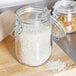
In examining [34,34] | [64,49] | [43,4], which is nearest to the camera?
[34,34]

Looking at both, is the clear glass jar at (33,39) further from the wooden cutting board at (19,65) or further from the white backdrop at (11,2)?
the white backdrop at (11,2)

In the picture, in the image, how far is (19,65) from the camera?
620 millimetres

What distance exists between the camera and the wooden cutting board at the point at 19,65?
23.2 inches

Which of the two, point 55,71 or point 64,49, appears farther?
point 64,49

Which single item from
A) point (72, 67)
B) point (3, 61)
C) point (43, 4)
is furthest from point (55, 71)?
point (43, 4)

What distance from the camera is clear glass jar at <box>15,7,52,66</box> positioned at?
583 mm

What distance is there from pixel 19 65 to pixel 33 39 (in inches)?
3.7

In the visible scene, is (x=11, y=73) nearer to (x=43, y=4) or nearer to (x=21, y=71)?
(x=21, y=71)

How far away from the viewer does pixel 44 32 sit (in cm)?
59

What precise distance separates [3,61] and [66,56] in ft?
0.61

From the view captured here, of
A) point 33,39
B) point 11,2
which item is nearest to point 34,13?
point 33,39

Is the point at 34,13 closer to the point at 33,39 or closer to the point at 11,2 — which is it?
the point at 33,39

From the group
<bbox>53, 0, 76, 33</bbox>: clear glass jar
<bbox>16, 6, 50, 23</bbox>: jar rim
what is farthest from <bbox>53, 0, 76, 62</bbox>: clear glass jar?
<bbox>16, 6, 50, 23</bbox>: jar rim

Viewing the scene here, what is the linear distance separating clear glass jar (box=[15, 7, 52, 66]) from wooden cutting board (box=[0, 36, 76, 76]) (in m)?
0.02
